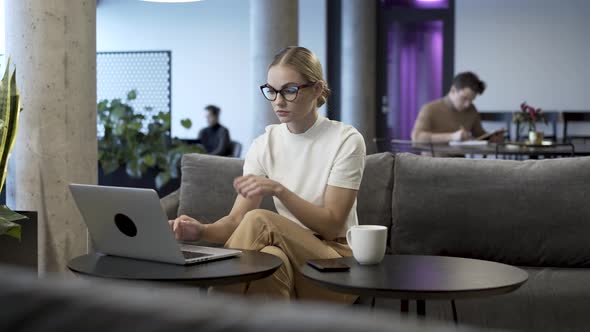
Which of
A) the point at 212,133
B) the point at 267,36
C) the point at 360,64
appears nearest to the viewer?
the point at 267,36

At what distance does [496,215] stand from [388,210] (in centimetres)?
42

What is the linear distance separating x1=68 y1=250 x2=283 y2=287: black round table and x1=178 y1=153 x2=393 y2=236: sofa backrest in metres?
1.08

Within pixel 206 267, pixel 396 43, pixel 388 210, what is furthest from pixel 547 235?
pixel 396 43

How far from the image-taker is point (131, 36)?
44.2 feet

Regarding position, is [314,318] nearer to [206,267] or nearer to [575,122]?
[206,267]

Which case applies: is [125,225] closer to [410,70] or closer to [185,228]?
[185,228]

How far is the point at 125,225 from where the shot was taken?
230cm

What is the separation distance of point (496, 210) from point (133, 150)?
12.0ft

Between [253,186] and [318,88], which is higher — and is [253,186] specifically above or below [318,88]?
below

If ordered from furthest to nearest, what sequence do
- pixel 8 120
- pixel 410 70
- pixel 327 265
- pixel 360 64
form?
pixel 410 70, pixel 360 64, pixel 8 120, pixel 327 265

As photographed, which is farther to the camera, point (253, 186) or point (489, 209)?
point (489, 209)

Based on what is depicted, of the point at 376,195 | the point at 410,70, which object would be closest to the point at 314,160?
the point at 376,195

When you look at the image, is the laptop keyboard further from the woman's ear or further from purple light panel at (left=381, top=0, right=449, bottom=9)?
purple light panel at (left=381, top=0, right=449, bottom=9)

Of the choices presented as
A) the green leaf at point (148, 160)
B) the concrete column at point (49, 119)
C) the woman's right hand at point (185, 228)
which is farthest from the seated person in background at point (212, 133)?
the woman's right hand at point (185, 228)
